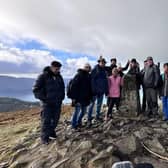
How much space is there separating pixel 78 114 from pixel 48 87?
6.01 feet

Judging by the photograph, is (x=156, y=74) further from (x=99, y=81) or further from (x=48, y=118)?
(x=48, y=118)

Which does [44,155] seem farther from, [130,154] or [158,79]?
[158,79]

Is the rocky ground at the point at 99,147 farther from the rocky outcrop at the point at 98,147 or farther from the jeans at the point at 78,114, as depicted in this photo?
the jeans at the point at 78,114

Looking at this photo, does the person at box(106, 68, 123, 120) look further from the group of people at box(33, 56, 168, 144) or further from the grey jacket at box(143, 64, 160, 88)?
the grey jacket at box(143, 64, 160, 88)

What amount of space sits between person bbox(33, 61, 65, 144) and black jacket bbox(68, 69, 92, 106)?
1.81 ft

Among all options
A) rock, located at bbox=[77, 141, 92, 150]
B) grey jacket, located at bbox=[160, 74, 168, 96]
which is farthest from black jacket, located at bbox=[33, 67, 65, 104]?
grey jacket, located at bbox=[160, 74, 168, 96]

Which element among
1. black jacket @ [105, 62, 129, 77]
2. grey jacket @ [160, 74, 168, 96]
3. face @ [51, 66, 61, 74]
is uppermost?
black jacket @ [105, 62, 129, 77]

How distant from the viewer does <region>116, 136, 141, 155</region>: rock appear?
8755 millimetres

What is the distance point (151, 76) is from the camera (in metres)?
11.5

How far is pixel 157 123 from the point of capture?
11.0m

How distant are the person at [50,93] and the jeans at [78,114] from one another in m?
0.85

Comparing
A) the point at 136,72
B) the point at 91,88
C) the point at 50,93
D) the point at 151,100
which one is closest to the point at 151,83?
the point at 151,100

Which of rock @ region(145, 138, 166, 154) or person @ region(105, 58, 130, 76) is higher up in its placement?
person @ region(105, 58, 130, 76)

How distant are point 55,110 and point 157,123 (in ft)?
12.4
